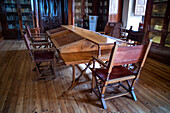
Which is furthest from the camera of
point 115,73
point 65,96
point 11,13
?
point 11,13

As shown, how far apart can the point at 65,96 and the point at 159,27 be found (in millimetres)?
3304

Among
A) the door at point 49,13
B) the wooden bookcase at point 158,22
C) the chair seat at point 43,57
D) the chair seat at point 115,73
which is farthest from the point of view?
the door at point 49,13

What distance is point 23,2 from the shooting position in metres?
6.69

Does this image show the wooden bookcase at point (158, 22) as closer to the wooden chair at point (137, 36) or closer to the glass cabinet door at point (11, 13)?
the wooden chair at point (137, 36)

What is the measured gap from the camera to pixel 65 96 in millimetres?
2170

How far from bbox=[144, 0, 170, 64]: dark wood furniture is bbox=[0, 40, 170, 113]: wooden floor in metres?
0.92

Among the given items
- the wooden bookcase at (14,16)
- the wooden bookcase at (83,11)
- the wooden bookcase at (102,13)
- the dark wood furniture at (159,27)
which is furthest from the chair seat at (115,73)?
the wooden bookcase at (14,16)

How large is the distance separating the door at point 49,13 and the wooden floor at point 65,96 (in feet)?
16.7

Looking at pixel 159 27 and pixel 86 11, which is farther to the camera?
pixel 86 11

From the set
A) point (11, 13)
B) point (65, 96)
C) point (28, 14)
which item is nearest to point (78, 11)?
point (28, 14)

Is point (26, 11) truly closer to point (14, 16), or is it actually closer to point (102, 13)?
point (14, 16)

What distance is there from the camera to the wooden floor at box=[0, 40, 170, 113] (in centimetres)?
189

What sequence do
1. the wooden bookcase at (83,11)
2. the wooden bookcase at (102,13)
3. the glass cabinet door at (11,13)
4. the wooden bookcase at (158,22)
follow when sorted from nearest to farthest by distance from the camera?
the wooden bookcase at (158,22) → the glass cabinet door at (11,13) → the wooden bookcase at (102,13) → the wooden bookcase at (83,11)

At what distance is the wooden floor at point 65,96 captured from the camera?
1.89 m
